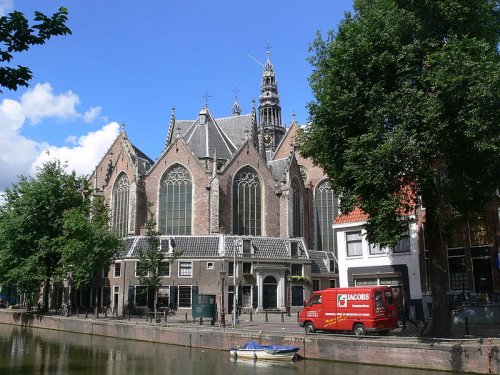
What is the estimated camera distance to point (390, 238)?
69.4 ft

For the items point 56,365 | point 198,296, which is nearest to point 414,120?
point 56,365

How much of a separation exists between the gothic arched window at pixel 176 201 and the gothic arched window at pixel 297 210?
1173 centimetres

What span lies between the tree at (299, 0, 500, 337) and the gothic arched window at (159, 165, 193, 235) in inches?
1214

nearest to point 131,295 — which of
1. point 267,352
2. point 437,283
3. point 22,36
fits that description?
point 267,352

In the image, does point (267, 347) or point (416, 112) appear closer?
point (416, 112)

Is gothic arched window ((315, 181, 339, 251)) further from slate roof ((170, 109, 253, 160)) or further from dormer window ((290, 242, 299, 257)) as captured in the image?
slate roof ((170, 109, 253, 160))

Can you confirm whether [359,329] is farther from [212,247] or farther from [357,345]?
[212,247]

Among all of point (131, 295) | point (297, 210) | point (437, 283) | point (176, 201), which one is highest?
point (176, 201)

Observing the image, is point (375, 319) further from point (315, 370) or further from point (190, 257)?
point (190, 257)

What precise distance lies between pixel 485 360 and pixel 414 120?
945 cm

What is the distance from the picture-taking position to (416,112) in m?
19.7

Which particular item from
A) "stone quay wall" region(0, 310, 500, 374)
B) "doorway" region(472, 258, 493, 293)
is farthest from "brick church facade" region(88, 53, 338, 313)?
"doorway" region(472, 258, 493, 293)

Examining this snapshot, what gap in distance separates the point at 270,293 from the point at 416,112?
29073 mm

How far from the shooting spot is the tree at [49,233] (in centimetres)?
4134
